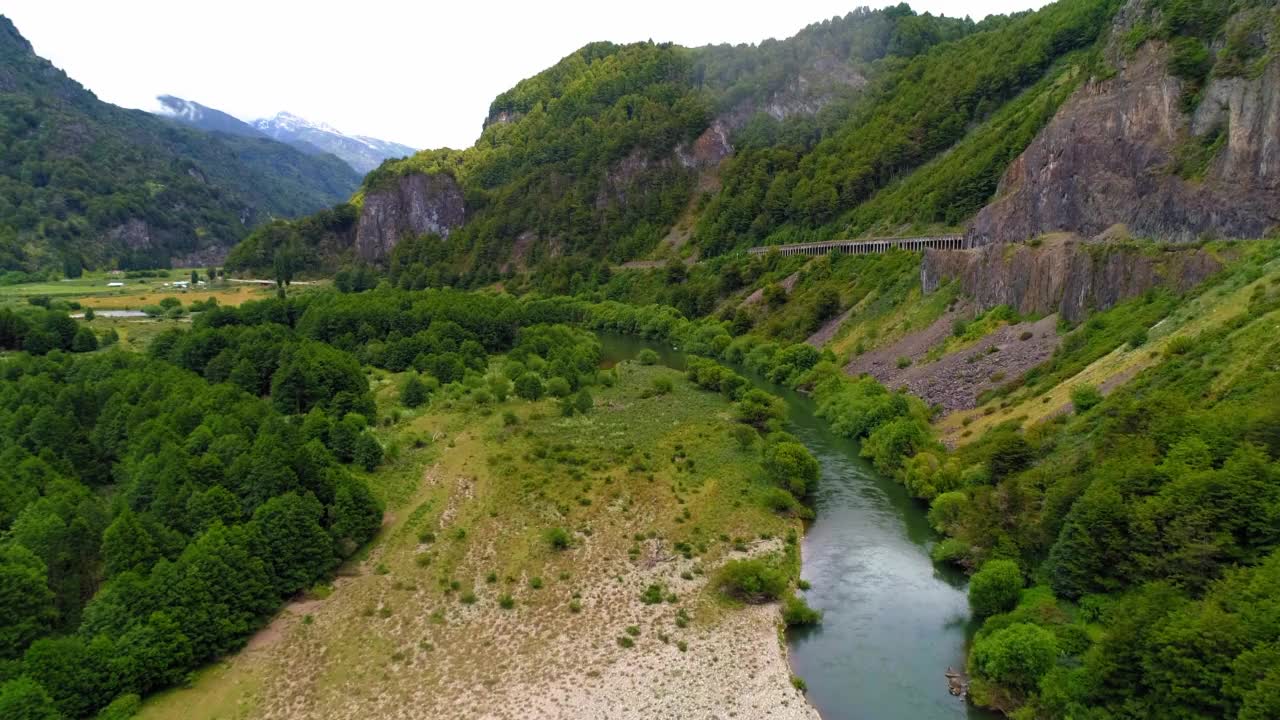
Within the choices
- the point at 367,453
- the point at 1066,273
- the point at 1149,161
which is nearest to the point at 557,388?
the point at 367,453

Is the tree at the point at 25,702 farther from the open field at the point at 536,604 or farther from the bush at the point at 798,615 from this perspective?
the bush at the point at 798,615

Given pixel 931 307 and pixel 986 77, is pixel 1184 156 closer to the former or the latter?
pixel 931 307

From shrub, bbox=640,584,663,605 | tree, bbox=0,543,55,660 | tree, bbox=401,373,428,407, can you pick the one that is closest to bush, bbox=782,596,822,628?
shrub, bbox=640,584,663,605

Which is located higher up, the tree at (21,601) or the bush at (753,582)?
the tree at (21,601)

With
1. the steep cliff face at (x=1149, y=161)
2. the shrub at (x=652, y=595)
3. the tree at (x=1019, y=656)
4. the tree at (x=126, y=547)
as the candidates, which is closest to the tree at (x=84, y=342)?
the tree at (x=126, y=547)

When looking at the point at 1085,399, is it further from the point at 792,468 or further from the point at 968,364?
the point at 968,364

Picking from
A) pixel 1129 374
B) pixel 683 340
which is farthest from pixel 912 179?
pixel 1129 374
